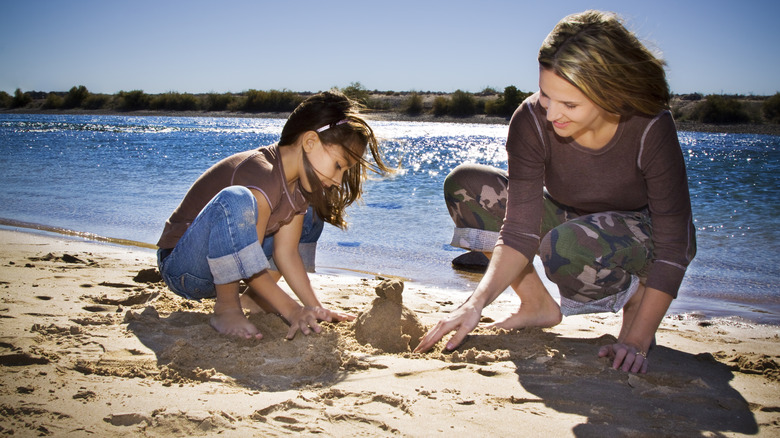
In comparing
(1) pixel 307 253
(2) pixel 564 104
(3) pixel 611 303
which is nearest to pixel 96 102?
(1) pixel 307 253

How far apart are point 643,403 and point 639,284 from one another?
0.81 meters

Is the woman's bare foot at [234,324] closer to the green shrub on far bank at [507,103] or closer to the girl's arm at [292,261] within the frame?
the girl's arm at [292,261]

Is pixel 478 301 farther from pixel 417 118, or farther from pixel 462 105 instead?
pixel 417 118

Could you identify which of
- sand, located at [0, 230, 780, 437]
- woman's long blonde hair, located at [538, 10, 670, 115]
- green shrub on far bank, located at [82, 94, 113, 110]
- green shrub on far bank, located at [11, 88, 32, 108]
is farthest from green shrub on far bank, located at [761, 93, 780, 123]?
green shrub on far bank, located at [11, 88, 32, 108]

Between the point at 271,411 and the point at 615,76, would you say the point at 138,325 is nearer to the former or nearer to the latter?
the point at 271,411

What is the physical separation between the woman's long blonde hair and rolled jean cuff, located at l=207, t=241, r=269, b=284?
1.19 m

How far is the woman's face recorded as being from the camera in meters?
1.90

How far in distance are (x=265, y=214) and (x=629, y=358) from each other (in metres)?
1.39

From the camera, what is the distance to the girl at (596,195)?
6.23 ft

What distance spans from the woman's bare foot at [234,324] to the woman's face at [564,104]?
1321 mm

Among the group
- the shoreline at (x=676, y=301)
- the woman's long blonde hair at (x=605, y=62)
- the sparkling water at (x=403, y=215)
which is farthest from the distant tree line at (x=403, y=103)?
the woman's long blonde hair at (x=605, y=62)

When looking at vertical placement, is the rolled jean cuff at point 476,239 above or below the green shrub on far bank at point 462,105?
below

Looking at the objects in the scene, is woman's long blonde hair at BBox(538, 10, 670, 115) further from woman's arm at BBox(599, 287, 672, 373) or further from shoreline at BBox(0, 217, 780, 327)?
shoreline at BBox(0, 217, 780, 327)

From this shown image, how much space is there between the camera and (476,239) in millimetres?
2723
